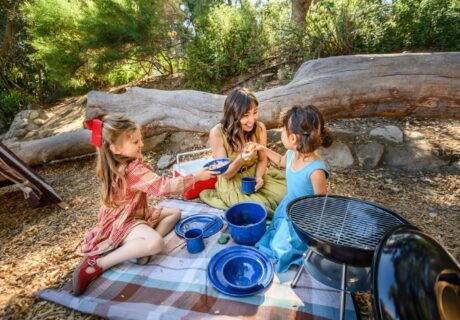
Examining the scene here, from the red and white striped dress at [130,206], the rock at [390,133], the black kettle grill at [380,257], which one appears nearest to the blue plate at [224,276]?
the black kettle grill at [380,257]

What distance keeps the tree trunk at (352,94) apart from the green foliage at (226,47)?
2.26m

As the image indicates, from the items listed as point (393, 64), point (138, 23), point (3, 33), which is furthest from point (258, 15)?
point (3, 33)

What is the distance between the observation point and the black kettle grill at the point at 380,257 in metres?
0.82

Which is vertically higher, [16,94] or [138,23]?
[138,23]

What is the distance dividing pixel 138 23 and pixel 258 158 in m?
4.81

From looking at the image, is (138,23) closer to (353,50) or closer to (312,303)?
(353,50)

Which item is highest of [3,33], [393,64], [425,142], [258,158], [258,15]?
[3,33]

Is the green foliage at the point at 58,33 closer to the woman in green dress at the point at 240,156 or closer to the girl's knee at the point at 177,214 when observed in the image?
the woman in green dress at the point at 240,156

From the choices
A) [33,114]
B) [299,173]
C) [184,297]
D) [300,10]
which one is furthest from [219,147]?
[33,114]

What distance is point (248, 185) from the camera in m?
2.35

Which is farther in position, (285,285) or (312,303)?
(285,285)

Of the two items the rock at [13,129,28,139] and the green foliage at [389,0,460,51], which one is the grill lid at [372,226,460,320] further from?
the rock at [13,129,28,139]

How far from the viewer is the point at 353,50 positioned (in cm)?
496

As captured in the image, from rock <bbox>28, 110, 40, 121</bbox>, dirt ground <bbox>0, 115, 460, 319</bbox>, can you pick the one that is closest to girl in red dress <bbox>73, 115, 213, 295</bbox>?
dirt ground <bbox>0, 115, 460, 319</bbox>
